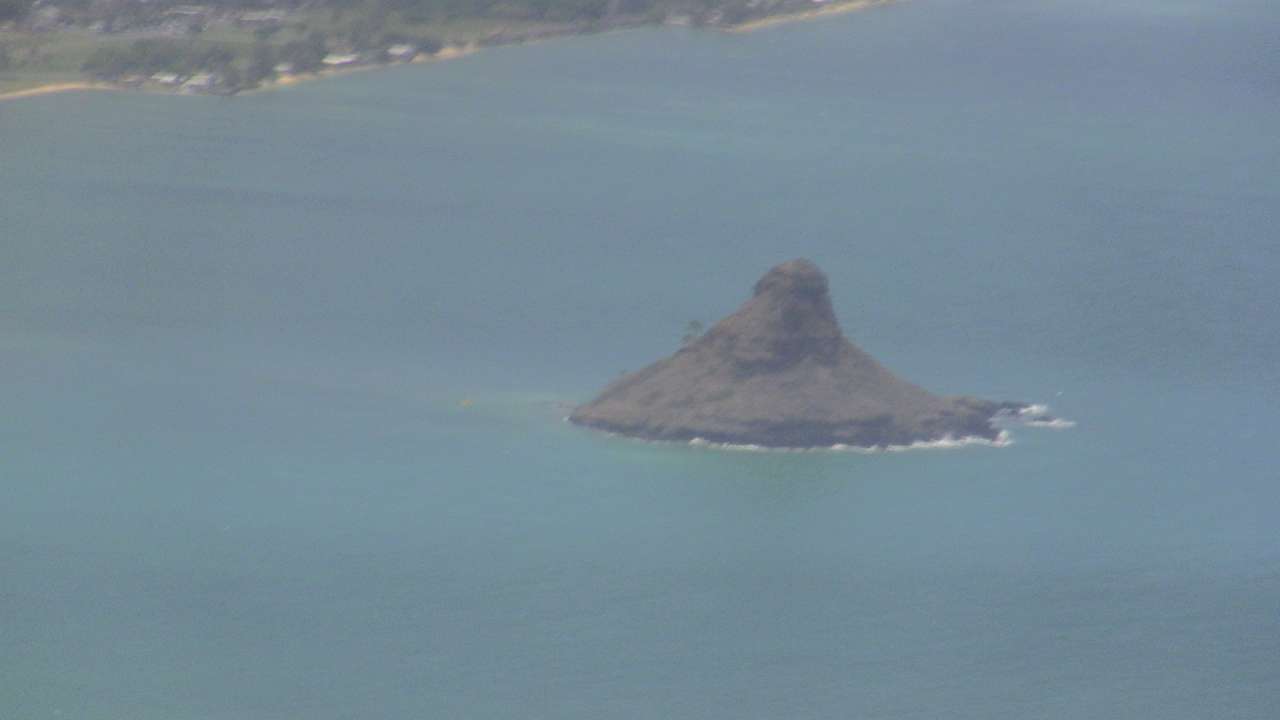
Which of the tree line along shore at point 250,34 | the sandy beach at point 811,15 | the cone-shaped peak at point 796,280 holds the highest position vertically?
the sandy beach at point 811,15

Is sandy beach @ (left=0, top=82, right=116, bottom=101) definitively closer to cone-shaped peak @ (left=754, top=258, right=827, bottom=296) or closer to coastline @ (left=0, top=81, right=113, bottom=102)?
coastline @ (left=0, top=81, right=113, bottom=102)

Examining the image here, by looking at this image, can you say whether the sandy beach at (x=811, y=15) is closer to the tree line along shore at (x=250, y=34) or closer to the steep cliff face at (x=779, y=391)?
the tree line along shore at (x=250, y=34)

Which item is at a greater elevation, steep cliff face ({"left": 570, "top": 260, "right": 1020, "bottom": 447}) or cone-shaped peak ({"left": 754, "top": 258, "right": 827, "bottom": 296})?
cone-shaped peak ({"left": 754, "top": 258, "right": 827, "bottom": 296})

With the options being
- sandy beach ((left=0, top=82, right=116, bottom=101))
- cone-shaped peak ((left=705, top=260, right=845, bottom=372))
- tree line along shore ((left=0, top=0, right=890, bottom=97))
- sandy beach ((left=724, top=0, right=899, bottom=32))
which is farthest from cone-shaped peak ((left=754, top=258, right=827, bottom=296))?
sandy beach ((left=724, top=0, right=899, bottom=32))

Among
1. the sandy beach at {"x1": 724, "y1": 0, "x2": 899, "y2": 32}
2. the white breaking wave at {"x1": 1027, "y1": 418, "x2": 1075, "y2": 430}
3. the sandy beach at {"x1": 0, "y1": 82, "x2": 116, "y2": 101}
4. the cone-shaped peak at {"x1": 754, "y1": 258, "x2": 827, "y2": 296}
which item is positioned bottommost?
the white breaking wave at {"x1": 1027, "y1": 418, "x2": 1075, "y2": 430}

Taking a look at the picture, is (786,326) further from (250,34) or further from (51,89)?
(250,34)

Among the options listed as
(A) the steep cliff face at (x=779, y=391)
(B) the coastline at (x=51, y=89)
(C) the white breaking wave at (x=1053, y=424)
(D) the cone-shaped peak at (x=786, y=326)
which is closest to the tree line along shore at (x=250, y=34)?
(B) the coastline at (x=51, y=89)

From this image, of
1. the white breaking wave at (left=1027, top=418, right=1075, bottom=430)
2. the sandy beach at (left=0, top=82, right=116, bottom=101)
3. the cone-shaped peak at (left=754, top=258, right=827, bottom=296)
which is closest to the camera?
the cone-shaped peak at (left=754, top=258, right=827, bottom=296)
